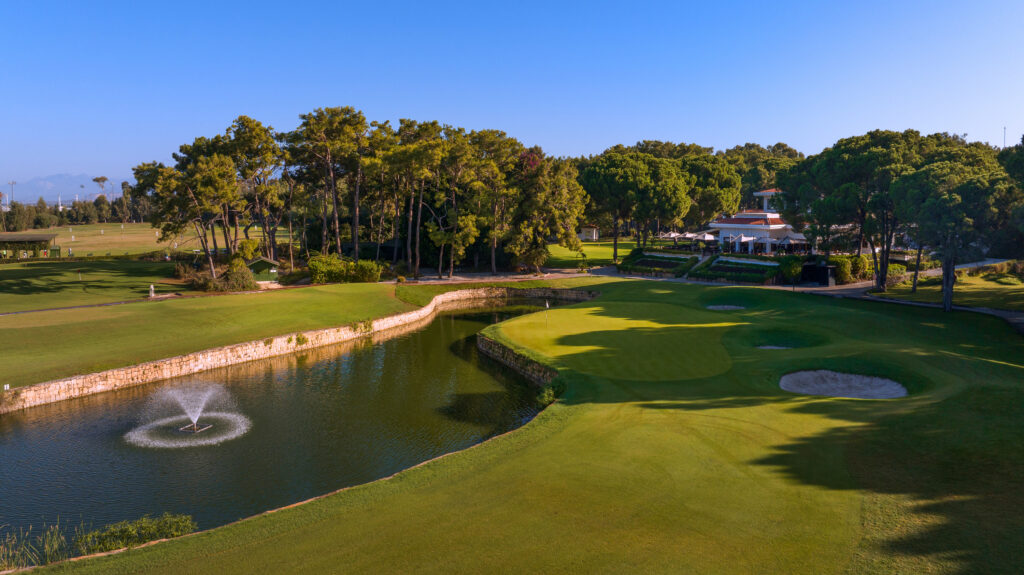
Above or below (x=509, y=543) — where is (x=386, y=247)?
above

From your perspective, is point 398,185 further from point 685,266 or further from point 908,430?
point 908,430

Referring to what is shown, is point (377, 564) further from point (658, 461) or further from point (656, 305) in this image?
point (656, 305)

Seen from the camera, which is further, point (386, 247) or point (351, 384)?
point (386, 247)

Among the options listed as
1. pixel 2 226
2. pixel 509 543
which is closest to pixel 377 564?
pixel 509 543

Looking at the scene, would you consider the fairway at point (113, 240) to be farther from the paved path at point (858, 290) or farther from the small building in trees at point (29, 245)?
the paved path at point (858, 290)

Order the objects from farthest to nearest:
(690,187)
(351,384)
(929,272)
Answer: (690,187) → (929,272) → (351,384)

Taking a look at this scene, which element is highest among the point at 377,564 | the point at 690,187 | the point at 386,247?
the point at 690,187

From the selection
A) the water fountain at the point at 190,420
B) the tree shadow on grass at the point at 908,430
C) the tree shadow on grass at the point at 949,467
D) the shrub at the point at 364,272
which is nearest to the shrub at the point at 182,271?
the shrub at the point at 364,272
